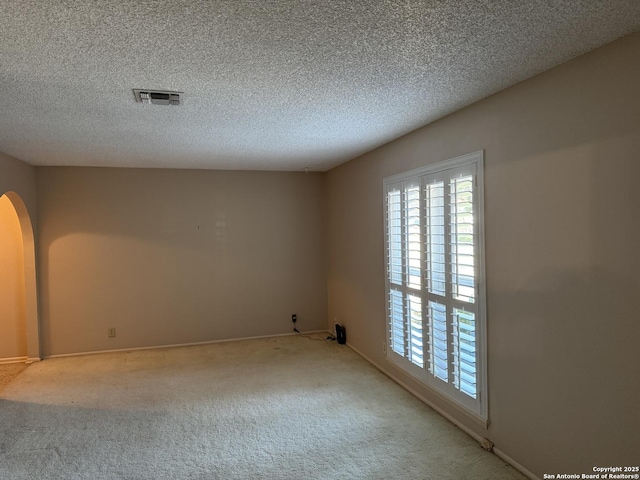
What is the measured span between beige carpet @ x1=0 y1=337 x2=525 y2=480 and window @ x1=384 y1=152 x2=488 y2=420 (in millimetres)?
369

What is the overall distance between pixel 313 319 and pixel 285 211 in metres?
1.63

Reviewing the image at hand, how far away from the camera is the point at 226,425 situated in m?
3.22

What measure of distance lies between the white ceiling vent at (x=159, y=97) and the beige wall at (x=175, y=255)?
3.00 m

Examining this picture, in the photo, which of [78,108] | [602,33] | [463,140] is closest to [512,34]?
[602,33]

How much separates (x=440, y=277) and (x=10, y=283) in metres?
5.05

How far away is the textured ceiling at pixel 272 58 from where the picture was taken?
64.3 inches

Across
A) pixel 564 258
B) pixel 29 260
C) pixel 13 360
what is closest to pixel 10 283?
pixel 29 260

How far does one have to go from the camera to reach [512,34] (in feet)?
6.06

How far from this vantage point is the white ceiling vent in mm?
2525

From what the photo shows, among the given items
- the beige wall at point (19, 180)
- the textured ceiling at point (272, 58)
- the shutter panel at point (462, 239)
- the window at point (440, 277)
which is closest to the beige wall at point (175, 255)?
the beige wall at point (19, 180)

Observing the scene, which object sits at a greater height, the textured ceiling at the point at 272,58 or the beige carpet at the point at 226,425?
the textured ceiling at the point at 272,58

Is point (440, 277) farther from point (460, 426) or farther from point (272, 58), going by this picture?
point (272, 58)

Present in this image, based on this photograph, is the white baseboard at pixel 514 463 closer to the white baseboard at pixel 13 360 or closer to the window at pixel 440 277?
the window at pixel 440 277

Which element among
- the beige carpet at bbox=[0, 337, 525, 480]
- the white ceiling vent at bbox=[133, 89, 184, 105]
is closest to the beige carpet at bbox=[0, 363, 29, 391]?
the beige carpet at bbox=[0, 337, 525, 480]
